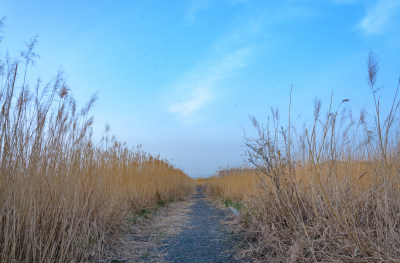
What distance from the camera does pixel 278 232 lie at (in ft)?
8.37

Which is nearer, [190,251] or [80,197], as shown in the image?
[80,197]

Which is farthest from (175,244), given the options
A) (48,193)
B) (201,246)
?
(48,193)

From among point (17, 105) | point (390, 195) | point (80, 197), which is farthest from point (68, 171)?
point (390, 195)

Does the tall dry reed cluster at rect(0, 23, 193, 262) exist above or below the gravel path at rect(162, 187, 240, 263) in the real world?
above

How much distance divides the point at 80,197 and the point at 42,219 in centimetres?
60

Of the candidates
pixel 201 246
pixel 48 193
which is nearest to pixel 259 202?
pixel 201 246

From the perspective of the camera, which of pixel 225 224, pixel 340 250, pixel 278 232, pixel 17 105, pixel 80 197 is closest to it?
pixel 340 250

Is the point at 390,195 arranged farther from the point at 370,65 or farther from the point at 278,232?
the point at 370,65

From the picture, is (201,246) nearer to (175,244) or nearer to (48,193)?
(175,244)

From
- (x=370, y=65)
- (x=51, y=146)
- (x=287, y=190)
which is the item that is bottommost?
(x=287, y=190)

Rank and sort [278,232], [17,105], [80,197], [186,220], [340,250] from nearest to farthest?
1. [340,250]
2. [17,105]
3. [278,232]
4. [80,197]
5. [186,220]

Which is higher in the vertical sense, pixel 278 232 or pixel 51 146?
pixel 51 146

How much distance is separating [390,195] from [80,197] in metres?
3.06

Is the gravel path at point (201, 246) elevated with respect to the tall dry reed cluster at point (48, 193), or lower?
lower
